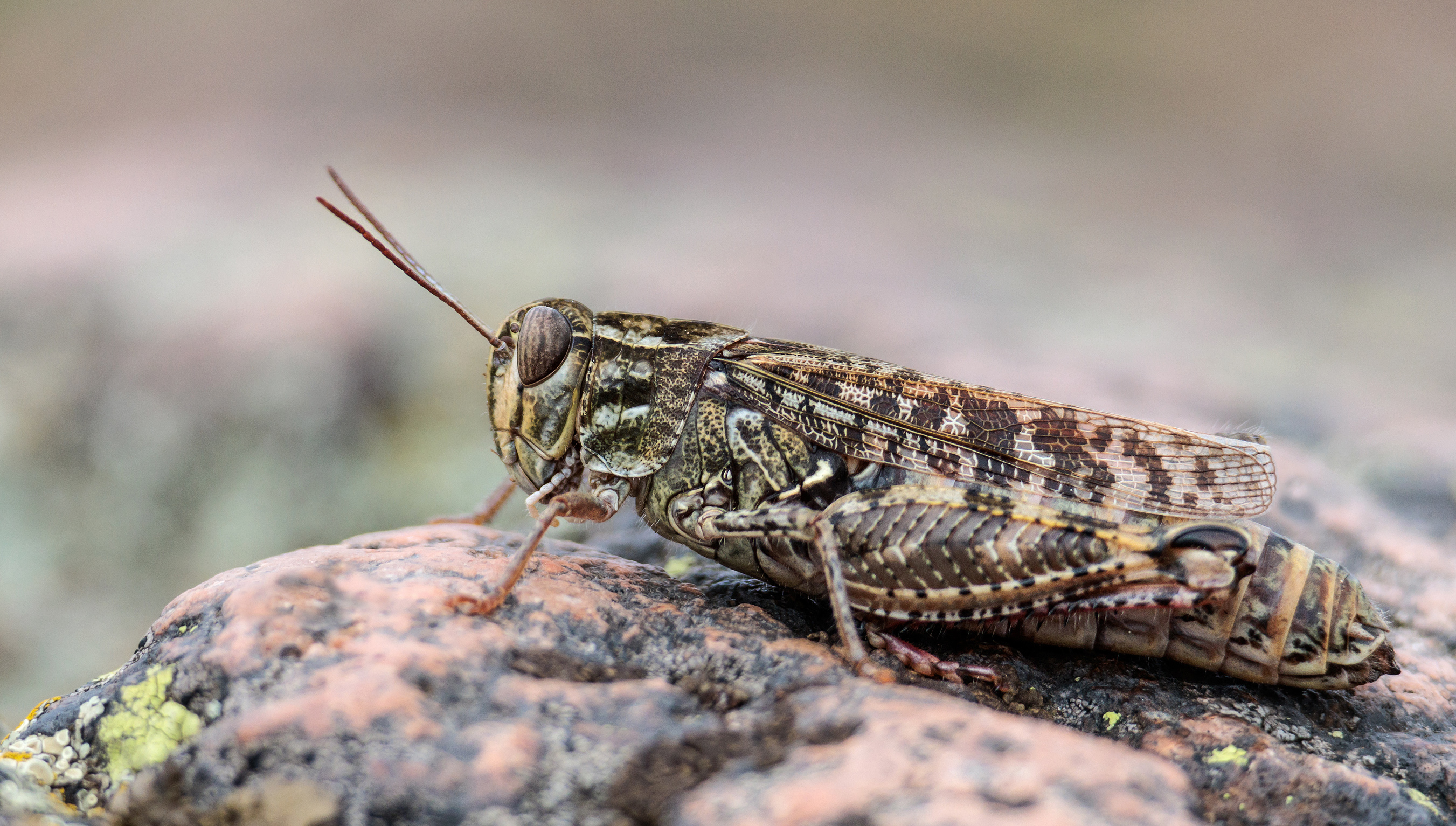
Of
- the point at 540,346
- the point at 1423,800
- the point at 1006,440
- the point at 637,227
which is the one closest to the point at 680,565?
the point at 540,346

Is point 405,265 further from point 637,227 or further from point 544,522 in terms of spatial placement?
point 637,227

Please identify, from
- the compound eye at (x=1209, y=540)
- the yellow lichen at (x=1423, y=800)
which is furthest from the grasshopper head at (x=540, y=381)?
the yellow lichen at (x=1423, y=800)

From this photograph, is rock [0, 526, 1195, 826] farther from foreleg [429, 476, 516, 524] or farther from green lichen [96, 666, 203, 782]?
foreleg [429, 476, 516, 524]

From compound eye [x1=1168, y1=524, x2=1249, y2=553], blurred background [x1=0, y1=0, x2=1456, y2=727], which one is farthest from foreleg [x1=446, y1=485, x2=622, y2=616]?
blurred background [x1=0, y1=0, x2=1456, y2=727]

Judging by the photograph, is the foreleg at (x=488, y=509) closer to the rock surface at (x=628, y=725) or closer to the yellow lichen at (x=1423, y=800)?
the rock surface at (x=628, y=725)

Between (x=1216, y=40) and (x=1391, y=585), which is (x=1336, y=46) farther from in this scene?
(x=1391, y=585)
